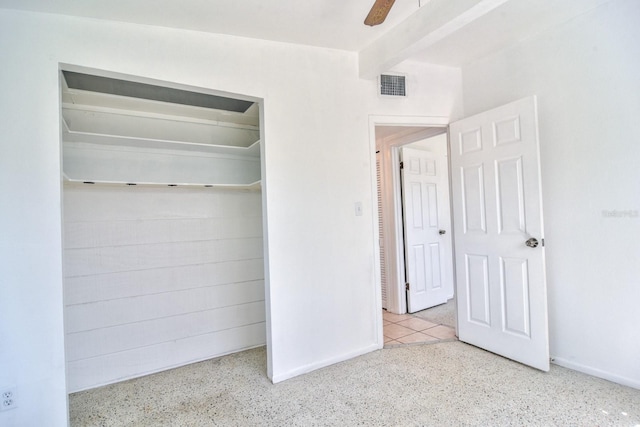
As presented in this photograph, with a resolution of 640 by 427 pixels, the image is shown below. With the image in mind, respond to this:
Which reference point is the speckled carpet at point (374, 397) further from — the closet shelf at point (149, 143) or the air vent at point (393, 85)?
the air vent at point (393, 85)

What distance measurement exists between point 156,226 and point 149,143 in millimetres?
656

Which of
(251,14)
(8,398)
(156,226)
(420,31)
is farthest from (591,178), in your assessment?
(8,398)

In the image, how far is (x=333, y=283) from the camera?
2.69 meters

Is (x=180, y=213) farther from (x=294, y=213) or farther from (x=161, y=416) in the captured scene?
(x=161, y=416)

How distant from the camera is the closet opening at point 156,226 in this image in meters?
2.39

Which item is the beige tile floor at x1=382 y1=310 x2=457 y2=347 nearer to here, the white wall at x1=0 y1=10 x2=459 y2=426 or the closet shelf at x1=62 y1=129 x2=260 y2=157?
the white wall at x1=0 y1=10 x2=459 y2=426

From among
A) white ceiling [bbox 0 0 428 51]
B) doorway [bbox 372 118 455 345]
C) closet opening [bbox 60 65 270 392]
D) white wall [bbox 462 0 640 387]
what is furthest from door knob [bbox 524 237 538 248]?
closet opening [bbox 60 65 270 392]

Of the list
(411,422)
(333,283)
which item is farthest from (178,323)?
(411,422)

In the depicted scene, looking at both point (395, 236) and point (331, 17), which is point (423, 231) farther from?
point (331, 17)

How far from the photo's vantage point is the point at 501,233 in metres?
2.63

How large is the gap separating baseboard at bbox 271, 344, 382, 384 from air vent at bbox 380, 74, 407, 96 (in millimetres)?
2190

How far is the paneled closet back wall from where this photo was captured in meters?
2.41

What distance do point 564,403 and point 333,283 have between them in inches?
63.8

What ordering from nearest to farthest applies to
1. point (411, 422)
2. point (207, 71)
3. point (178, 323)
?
point (411, 422) → point (207, 71) → point (178, 323)
